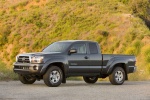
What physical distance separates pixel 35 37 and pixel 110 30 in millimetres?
9075

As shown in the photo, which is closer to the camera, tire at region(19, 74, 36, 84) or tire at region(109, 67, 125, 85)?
tire at region(19, 74, 36, 84)

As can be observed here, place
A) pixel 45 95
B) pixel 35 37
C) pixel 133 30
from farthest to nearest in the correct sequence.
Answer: pixel 35 37
pixel 133 30
pixel 45 95

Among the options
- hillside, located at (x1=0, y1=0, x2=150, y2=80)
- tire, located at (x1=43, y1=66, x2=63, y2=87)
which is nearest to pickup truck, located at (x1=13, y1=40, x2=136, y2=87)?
tire, located at (x1=43, y1=66, x2=63, y2=87)

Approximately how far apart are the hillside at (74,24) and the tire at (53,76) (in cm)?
2688

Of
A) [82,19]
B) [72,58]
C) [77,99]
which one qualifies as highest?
[82,19]

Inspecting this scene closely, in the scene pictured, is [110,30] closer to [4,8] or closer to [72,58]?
[4,8]

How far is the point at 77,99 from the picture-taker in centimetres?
1187

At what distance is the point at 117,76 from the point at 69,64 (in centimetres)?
267

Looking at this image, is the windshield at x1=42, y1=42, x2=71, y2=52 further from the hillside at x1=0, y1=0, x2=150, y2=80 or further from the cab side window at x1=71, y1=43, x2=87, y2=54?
the hillside at x1=0, y1=0, x2=150, y2=80

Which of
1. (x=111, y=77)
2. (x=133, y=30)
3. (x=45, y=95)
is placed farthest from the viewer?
(x=133, y=30)

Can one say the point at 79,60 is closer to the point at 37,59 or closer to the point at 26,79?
the point at 37,59

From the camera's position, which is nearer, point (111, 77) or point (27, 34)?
point (111, 77)

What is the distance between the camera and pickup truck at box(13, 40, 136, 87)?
1606 cm

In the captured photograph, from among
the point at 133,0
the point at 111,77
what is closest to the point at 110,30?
the point at 133,0
